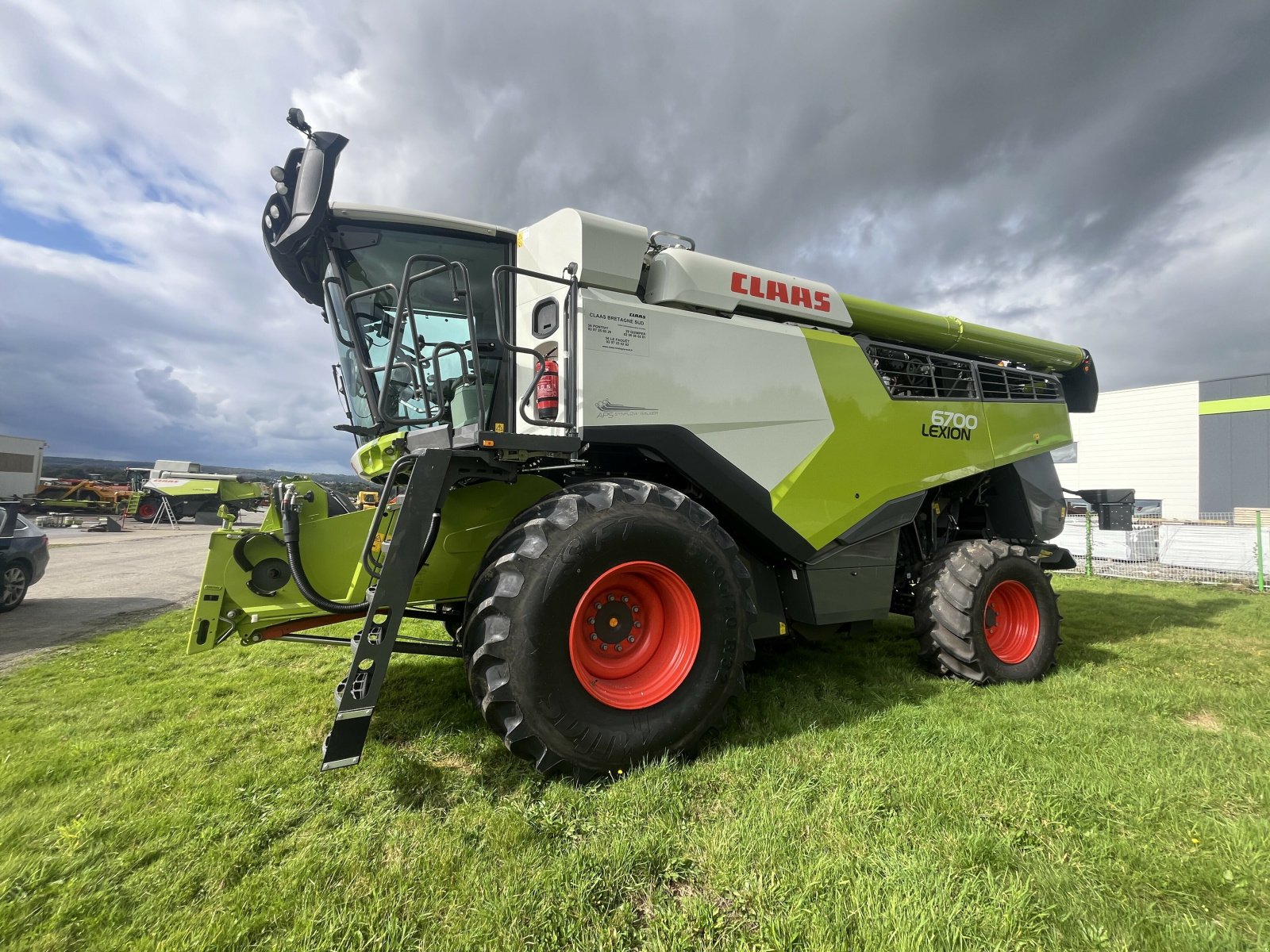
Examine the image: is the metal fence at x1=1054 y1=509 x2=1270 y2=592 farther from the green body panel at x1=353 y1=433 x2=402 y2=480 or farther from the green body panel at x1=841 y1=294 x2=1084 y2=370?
the green body panel at x1=353 y1=433 x2=402 y2=480

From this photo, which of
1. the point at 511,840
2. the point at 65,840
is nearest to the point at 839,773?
the point at 511,840

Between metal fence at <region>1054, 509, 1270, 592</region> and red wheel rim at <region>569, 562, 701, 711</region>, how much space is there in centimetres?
1095

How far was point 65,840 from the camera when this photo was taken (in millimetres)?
2318

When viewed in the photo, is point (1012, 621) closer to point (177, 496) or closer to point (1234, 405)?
point (177, 496)

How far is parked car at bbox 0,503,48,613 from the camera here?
7.69 m

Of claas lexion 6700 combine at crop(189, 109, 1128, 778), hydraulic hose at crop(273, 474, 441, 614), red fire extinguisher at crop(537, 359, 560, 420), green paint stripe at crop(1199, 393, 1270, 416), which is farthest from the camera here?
green paint stripe at crop(1199, 393, 1270, 416)

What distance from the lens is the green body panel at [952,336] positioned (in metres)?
4.88

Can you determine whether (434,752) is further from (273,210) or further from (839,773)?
(273,210)

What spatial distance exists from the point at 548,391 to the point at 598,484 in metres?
0.65

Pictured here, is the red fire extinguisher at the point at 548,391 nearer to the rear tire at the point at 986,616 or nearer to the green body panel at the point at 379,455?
the green body panel at the point at 379,455

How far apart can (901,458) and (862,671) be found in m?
1.80

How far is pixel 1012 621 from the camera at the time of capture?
515cm

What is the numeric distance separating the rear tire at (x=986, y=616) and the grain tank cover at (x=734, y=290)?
2220 mm

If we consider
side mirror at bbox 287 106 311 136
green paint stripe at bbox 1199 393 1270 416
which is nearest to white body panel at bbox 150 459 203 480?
side mirror at bbox 287 106 311 136
